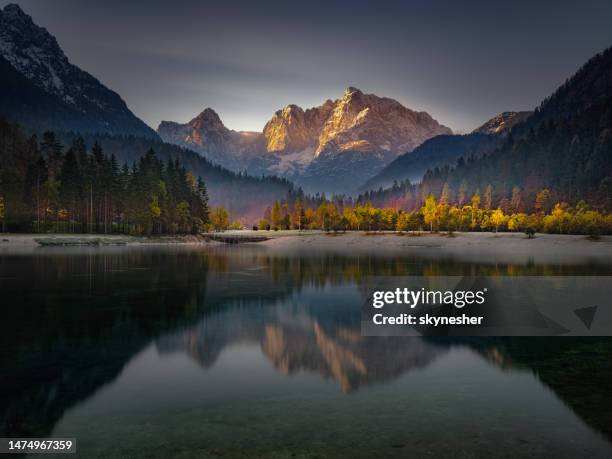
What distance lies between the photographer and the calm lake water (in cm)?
1112

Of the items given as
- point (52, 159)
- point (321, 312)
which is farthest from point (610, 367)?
point (52, 159)

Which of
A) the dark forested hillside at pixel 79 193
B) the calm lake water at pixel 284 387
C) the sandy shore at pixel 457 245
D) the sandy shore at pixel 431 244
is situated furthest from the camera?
the dark forested hillside at pixel 79 193

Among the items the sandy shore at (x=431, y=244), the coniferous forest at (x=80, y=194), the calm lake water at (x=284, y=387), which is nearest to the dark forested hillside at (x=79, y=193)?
the coniferous forest at (x=80, y=194)

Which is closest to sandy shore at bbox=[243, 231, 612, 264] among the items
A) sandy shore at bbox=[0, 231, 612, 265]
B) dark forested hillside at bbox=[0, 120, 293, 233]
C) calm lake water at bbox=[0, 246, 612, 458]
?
sandy shore at bbox=[0, 231, 612, 265]

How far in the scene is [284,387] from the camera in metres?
15.4

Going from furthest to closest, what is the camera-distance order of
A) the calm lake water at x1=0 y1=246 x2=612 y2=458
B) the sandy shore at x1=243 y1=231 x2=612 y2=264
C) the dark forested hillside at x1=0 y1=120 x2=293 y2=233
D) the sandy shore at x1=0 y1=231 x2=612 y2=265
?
the dark forested hillside at x1=0 y1=120 x2=293 y2=233 < the sandy shore at x1=243 y1=231 x2=612 y2=264 < the sandy shore at x1=0 y1=231 x2=612 y2=265 < the calm lake water at x1=0 y1=246 x2=612 y2=458

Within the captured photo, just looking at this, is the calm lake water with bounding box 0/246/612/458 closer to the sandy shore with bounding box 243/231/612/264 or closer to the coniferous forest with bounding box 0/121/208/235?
the sandy shore with bounding box 243/231/612/264

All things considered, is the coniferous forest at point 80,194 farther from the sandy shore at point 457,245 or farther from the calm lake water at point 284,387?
the calm lake water at point 284,387

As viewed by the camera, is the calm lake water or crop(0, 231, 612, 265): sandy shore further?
crop(0, 231, 612, 265): sandy shore

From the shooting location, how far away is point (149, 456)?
1027cm

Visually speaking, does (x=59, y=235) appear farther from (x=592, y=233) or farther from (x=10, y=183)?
(x=592, y=233)

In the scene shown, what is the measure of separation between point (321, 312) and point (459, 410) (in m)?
16.7

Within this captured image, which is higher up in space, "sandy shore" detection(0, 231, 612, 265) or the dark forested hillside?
the dark forested hillside

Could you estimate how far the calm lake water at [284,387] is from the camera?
11.1 m
